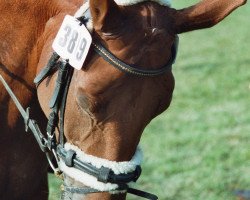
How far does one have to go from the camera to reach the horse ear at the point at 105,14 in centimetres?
286

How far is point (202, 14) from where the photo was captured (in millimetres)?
3047

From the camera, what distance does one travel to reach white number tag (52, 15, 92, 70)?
3010mm

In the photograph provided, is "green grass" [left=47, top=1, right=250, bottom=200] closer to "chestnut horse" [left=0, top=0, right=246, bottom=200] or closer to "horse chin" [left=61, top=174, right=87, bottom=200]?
"horse chin" [left=61, top=174, right=87, bottom=200]

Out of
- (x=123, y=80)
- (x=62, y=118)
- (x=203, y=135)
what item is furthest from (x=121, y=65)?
(x=203, y=135)

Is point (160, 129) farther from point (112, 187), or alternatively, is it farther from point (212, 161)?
point (112, 187)

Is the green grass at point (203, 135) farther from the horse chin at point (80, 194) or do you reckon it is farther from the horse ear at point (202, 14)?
the horse ear at point (202, 14)

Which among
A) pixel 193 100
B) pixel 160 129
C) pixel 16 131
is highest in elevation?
pixel 16 131

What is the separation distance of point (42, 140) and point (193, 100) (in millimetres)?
5777

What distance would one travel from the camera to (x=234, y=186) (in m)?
6.34

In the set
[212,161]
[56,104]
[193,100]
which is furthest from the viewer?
[193,100]

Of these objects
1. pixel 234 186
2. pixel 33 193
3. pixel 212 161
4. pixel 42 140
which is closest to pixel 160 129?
pixel 212 161

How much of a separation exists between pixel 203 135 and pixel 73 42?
470 centimetres

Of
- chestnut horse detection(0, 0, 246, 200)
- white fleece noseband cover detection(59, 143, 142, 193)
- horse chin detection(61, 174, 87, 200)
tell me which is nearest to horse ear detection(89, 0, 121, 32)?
chestnut horse detection(0, 0, 246, 200)

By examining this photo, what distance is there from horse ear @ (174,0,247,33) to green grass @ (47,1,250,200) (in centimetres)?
318
